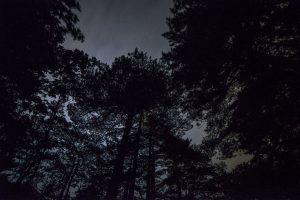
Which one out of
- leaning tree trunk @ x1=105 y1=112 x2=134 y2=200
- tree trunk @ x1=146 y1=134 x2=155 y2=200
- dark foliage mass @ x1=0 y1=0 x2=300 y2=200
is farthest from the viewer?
tree trunk @ x1=146 y1=134 x2=155 y2=200

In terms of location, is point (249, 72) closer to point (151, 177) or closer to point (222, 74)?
point (222, 74)

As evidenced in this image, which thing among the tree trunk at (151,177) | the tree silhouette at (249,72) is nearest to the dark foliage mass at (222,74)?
the tree silhouette at (249,72)

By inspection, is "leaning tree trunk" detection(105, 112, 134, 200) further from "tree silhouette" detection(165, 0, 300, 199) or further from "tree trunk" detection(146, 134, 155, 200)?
"tree silhouette" detection(165, 0, 300, 199)

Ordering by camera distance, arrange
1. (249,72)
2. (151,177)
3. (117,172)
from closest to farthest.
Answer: (249,72) < (117,172) < (151,177)

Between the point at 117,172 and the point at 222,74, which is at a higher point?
the point at 222,74

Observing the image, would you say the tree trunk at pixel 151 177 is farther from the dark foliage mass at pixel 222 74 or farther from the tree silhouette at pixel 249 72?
the tree silhouette at pixel 249 72

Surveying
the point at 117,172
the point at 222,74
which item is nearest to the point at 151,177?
the point at 117,172

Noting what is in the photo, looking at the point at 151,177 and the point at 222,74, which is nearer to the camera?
the point at 222,74

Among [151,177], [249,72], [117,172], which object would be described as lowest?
[117,172]

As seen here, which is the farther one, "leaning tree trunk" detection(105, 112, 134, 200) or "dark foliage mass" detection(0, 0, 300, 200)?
"leaning tree trunk" detection(105, 112, 134, 200)

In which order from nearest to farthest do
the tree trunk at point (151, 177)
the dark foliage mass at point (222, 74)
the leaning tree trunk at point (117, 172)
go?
the dark foliage mass at point (222, 74) < the leaning tree trunk at point (117, 172) < the tree trunk at point (151, 177)

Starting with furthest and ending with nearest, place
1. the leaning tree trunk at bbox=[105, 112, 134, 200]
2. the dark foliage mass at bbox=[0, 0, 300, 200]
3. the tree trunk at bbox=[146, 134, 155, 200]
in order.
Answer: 1. the tree trunk at bbox=[146, 134, 155, 200]
2. the leaning tree trunk at bbox=[105, 112, 134, 200]
3. the dark foliage mass at bbox=[0, 0, 300, 200]

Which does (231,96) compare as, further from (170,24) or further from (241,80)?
(170,24)

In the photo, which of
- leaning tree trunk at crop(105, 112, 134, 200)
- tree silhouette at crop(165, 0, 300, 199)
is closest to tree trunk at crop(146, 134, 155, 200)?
leaning tree trunk at crop(105, 112, 134, 200)
